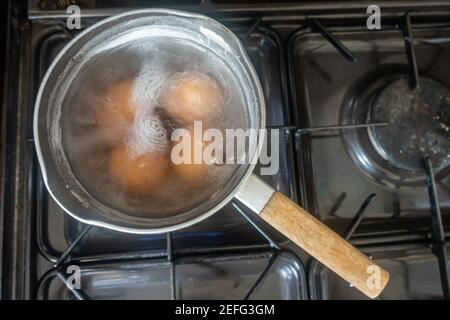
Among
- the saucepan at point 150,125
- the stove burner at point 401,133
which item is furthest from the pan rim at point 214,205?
the stove burner at point 401,133

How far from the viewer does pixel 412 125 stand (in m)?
0.57

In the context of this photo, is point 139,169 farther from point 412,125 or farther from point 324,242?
point 412,125

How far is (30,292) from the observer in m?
0.53

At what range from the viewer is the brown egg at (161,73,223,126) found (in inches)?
21.0

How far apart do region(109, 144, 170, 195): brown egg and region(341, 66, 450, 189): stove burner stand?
228 millimetres

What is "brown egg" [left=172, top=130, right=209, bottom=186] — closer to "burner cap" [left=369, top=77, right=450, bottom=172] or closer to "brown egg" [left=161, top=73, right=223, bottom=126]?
"brown egg" [left=161, top=73, right=223, bottom=126]

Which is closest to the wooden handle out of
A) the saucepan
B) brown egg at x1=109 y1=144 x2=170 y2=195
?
the saucepan

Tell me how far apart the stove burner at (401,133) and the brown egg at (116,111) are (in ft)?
0.85

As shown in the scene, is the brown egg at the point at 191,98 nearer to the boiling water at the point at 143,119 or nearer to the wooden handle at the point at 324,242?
the boiling water at the point at 143,119

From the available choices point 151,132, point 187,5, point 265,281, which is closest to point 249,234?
point 265,281

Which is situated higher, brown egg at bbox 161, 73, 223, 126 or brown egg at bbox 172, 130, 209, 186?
brown egg at bbox 161, 73, 223, 126

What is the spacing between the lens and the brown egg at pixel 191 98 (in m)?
0.53

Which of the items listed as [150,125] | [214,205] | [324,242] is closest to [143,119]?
[150,125]
